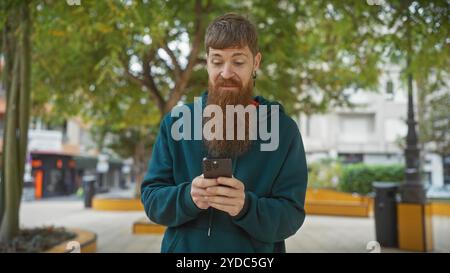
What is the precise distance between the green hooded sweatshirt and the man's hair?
27 centimetres

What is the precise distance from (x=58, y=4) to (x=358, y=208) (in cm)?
1363

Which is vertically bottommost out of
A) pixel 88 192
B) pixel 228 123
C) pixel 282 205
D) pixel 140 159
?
pixel 88 192

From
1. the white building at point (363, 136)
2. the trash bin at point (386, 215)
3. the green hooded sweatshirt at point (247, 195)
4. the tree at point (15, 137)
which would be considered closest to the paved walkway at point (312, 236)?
the trash bin at point (386, 215)

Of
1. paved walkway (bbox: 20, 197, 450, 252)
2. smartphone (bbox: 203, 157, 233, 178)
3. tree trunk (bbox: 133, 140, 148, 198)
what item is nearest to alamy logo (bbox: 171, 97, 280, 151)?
smartphone (bbox: 203, 157, 233, 178)

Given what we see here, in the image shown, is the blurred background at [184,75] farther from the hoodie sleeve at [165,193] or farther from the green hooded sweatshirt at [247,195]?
the hoodie sleeve at [165,193]

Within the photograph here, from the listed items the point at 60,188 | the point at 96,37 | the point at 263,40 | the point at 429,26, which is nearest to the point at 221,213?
the point at 429,26

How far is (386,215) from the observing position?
344 inches

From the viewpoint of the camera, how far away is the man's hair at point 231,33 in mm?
1574

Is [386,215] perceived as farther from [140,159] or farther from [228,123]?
[140,159]

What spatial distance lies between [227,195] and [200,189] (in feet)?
0.31

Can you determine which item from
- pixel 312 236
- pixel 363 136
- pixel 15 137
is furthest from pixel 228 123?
pixel 363 136

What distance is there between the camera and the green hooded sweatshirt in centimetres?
155

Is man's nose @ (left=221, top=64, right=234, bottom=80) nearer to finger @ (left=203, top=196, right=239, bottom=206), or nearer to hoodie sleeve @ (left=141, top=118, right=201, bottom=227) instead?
hoodie sleeve @ (left=141, top=118, right=201, bottom=227)
